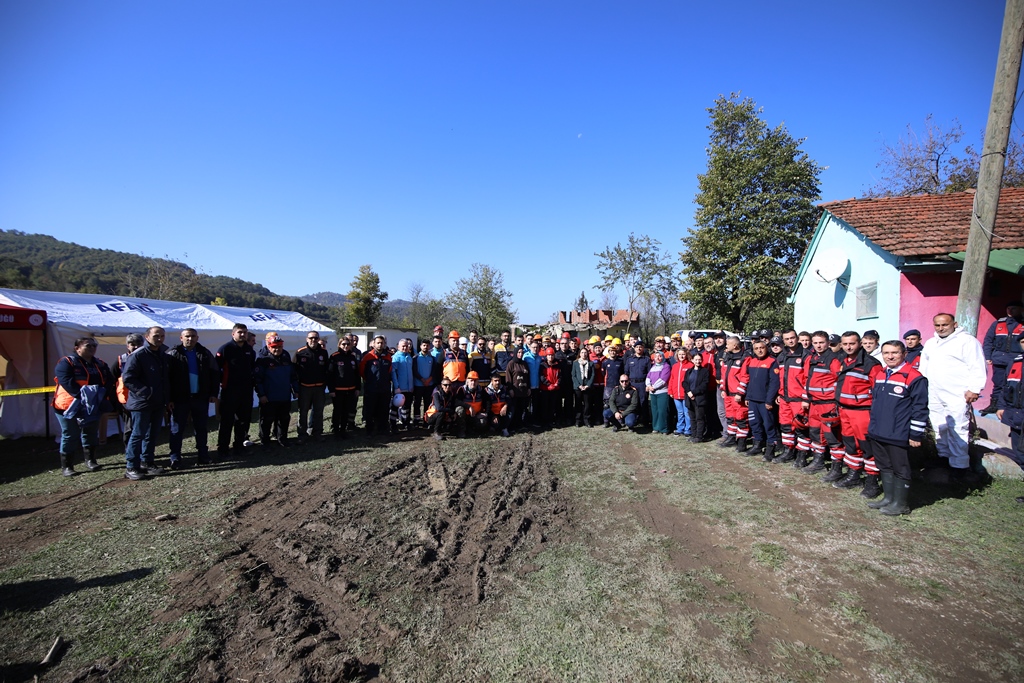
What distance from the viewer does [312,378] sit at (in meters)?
7.82

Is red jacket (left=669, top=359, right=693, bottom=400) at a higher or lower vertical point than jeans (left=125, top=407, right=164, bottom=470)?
higher

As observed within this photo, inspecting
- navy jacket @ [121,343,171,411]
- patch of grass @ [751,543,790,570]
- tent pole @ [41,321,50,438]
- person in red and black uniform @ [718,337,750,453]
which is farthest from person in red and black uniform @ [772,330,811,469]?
tent pole @ [41,321,50,438]

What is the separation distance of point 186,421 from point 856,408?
8.18 metres

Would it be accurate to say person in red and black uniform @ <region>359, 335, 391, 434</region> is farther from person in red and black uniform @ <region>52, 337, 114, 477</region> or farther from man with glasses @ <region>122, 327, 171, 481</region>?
person in red and black uniform @ <region>52, 337, 114, 477</region>

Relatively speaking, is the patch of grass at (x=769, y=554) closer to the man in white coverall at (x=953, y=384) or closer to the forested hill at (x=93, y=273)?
the man in white coverall at (x=953, y=384)

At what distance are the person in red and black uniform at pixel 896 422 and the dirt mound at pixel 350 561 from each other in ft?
10.5

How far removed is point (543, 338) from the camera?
10.1 m

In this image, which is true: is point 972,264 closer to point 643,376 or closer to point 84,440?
point 643,376

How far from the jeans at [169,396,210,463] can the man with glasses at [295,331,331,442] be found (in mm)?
1458

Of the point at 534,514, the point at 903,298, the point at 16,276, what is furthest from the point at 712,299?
the point at 16,276

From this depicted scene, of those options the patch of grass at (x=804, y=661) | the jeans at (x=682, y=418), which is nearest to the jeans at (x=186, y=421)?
the patch of grass at (x=804, y=661)

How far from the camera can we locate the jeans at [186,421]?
633 cm

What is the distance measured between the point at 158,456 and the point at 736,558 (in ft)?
25.1

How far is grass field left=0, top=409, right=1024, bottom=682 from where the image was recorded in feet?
8.59
